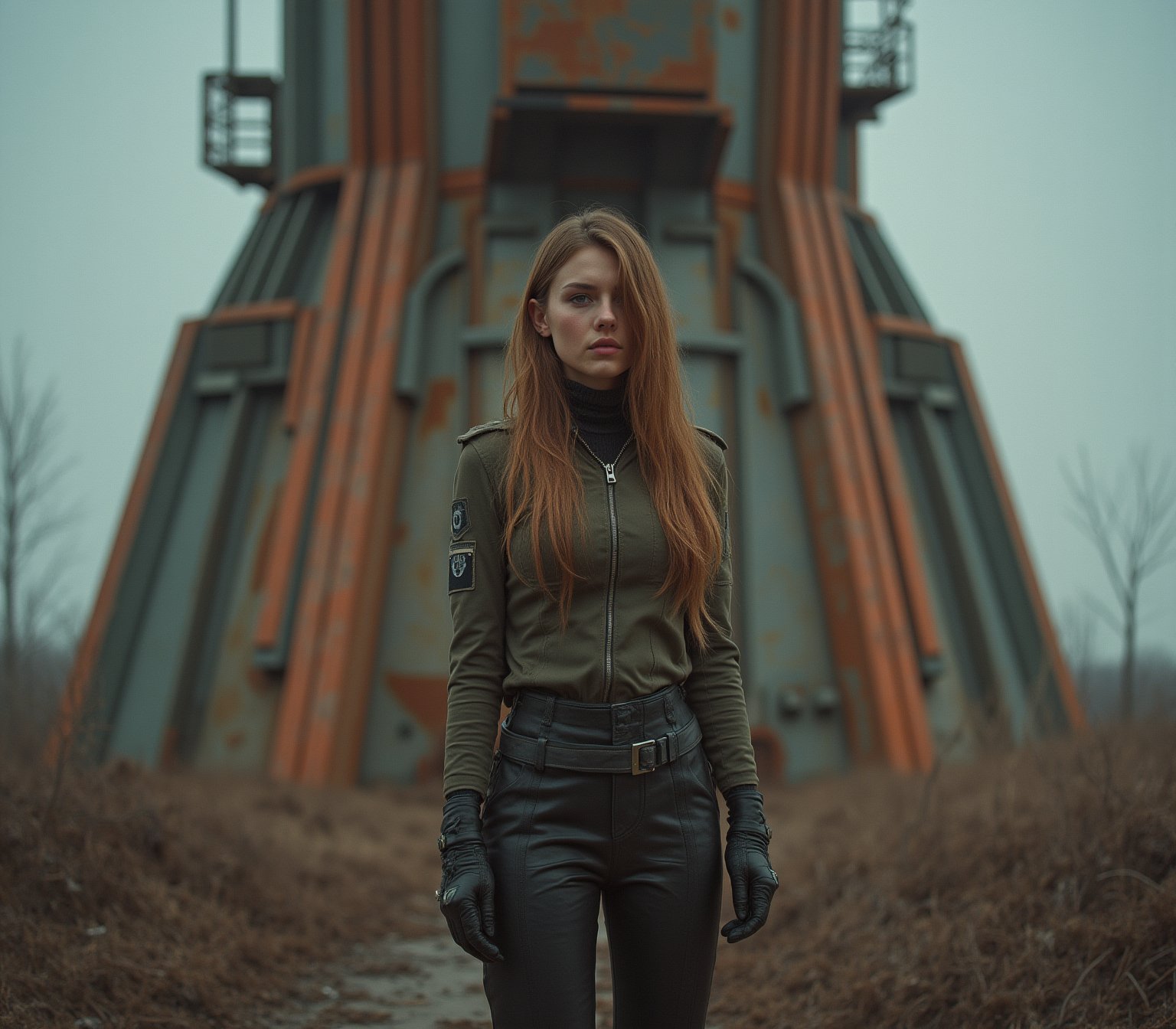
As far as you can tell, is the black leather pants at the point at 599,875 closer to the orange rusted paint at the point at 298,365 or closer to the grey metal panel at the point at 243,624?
the grey metal panel at the point at 243,624

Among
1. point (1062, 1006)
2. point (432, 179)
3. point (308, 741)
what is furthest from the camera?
point (432, 179)

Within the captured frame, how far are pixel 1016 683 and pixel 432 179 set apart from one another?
22.3 ft

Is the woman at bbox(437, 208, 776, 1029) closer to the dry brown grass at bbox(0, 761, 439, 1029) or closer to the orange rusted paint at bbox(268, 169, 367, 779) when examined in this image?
the dry brown grass at bbox(0, 761, 439, 1029)

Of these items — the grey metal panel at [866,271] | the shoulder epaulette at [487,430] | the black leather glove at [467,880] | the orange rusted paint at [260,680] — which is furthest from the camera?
the grey metal panel at [866,271]

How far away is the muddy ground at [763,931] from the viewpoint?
399 centimetres

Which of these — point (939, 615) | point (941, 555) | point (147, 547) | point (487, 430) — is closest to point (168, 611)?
point (147, 547)

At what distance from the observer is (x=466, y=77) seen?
33.1 feet

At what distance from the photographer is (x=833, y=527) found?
9367 mm

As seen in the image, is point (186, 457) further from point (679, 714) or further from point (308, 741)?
point (679, 714)

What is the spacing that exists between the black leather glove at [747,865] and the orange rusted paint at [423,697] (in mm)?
6684

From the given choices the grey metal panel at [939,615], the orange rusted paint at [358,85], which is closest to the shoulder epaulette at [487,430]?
the grey metal panel at [939,615]

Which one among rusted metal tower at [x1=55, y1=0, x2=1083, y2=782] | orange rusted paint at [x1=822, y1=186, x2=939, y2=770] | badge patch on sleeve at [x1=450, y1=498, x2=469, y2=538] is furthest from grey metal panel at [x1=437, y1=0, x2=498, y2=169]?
badge patch on sleeve at [x1=450, y1=498, x2=469, y2=538]

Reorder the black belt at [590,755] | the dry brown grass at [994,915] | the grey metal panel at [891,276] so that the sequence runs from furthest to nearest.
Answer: the grey metal panel at [891,276]
the dry brown grass at [994,915]
the black belt at [590,755]

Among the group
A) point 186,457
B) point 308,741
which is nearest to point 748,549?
point 308,741
